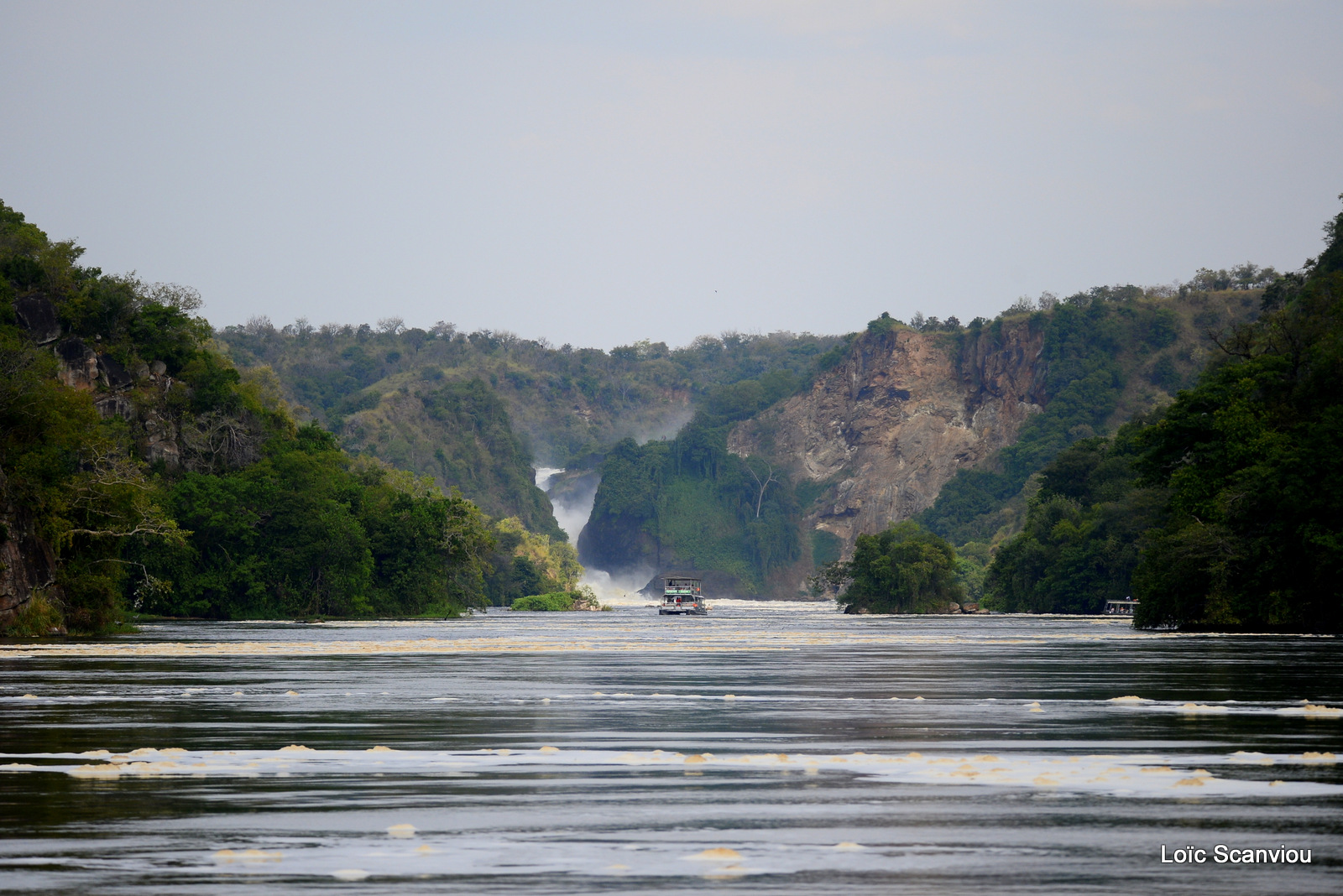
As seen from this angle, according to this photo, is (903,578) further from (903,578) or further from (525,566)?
(525,566)

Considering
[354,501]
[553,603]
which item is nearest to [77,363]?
[354,501]

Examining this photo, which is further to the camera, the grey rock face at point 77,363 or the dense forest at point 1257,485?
the grey rock face at point 77,363

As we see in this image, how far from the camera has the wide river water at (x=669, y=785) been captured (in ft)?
27.4

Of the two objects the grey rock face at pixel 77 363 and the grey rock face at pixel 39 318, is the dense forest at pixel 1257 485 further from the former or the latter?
the grey rock face at pixel 39 318

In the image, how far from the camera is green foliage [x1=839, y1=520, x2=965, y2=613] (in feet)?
433

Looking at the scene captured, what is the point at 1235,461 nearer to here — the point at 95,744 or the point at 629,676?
the point at 629,676

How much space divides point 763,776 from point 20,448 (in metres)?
40.8

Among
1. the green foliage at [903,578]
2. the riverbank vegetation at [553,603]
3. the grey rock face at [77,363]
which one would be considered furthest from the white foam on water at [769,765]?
the riverbank vegetation at [553,603]

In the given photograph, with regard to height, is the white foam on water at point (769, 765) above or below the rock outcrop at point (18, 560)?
below

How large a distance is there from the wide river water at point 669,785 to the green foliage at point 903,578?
107 metres

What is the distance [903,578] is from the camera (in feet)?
433

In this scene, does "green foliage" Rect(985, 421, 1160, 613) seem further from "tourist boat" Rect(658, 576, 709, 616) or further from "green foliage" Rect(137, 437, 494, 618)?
"green foliage" Rect(137, 437, 494, 618)

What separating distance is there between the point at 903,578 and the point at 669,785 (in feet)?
400

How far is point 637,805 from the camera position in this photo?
35.4ft
